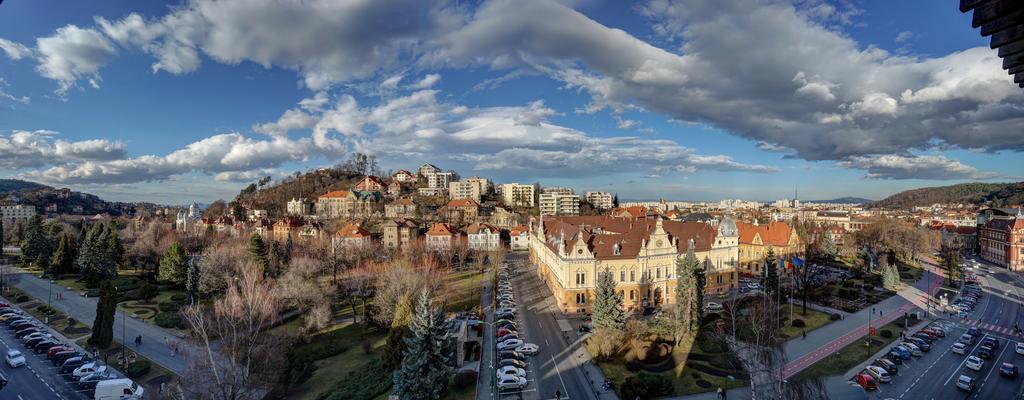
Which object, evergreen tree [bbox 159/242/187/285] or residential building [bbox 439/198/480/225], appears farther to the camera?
residential building [bbox 439/198/480/225]

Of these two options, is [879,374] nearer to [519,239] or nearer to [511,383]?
[511,383]

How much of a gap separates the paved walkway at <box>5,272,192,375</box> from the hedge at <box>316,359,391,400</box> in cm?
1108

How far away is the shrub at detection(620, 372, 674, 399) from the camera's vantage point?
92.2 feet

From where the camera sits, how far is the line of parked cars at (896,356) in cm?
3048

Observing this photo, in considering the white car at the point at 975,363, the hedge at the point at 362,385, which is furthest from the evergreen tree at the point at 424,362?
the white car at the point at 975,363

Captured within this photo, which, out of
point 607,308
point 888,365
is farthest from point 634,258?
point 888,365

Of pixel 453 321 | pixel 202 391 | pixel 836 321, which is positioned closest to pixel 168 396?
pixel 202 391

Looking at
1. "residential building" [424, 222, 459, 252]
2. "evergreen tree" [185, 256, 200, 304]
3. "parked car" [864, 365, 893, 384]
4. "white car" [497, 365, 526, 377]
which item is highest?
"residential building" [424, 222, 459, 252]

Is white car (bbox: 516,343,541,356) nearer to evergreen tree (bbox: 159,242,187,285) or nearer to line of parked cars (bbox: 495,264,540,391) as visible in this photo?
line of parked cars (bbox: 495,264,540,391)

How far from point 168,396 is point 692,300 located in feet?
123

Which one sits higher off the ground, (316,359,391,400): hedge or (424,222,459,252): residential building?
(424,222,459,252): residential building

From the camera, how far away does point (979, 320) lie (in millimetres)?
46188

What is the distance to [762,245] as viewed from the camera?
69.2 meters

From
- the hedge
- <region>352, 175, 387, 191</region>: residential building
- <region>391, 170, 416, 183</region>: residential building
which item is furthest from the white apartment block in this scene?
the hedge
